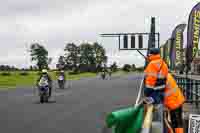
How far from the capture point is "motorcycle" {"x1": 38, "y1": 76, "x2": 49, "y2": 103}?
21.9 m

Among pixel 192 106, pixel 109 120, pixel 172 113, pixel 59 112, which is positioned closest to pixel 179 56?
pixel 192 106

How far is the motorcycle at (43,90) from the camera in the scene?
21922 mm

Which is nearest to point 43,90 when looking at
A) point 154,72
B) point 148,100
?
point 154,72

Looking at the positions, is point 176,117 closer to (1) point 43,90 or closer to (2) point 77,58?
(1) point 43,90

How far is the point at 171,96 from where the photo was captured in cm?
803

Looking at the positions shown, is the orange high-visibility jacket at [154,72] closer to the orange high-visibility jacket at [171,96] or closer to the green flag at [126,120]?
the orange high-visibility jacket at [171,96]

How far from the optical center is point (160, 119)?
7117 mm

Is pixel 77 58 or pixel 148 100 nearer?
pixel 148 100

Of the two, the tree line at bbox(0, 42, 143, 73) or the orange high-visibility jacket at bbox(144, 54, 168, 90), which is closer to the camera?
the orange high-visibility jacket at bbox(144, 54, 168, 90)

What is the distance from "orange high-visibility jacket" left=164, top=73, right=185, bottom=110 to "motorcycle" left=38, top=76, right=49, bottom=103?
46.9 ft

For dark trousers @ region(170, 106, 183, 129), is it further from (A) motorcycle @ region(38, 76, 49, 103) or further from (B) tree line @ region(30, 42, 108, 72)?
(B) tree line @ region(30, 42, 108, 72)

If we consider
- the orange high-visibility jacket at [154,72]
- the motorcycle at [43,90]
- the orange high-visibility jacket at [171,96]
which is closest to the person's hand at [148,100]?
the orange high-visibility jacket at [154,72]

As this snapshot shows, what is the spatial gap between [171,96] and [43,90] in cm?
1447

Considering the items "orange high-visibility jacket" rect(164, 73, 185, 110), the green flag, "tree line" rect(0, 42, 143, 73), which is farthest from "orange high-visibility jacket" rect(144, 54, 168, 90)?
"tree line" rect(0, 42, 143, 73)
